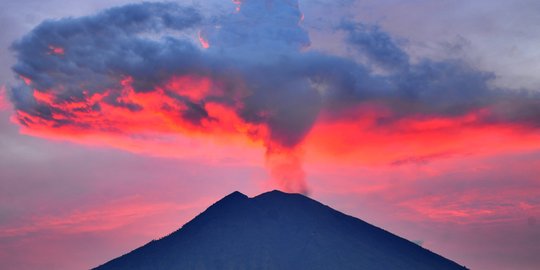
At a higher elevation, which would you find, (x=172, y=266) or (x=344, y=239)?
(x=344, y=239)

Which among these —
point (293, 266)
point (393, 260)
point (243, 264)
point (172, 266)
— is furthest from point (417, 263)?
point (172, 266)

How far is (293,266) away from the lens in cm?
18600

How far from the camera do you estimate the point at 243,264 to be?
185625mm

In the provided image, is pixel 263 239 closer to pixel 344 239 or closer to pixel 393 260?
pixel 344 239

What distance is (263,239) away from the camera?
197750 millimetres

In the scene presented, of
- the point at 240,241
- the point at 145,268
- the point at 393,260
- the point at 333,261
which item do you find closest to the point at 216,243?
the point at 240,241

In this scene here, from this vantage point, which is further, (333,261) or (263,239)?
(263,239)

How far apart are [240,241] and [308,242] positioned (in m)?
18.4

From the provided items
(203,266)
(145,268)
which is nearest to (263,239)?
(203,266)

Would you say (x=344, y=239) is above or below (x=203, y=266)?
above

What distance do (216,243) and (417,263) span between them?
5473 cm

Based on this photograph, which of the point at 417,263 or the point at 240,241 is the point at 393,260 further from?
the point at 240,241

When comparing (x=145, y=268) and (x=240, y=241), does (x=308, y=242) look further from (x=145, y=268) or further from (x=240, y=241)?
(x=145, y=268)

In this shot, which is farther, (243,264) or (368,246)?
(368,246)
